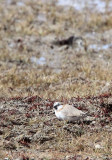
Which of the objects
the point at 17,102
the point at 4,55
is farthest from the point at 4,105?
the point at 4,55

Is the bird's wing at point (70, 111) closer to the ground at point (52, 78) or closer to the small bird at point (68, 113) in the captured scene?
the small bird at point (68, 113)

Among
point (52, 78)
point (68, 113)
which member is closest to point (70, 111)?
point (68, 113)

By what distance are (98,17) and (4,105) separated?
8.86 m

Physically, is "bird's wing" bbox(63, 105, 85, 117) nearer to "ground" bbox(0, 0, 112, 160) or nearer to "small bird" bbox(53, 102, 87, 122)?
"small bird" bbox(53, 102, 87, 122)

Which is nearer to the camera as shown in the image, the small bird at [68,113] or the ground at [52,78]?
the ground at [52,78]

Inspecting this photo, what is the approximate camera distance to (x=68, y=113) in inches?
245

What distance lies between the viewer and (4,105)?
7004mm

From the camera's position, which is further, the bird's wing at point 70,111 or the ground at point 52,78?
the bird's wing at point 70,111

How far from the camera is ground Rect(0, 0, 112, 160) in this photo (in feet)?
18.9

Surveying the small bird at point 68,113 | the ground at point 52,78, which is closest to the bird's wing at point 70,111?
the small bird at point 68,113

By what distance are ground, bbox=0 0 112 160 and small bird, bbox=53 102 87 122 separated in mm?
89

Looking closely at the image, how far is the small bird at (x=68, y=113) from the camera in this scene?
20.4ft

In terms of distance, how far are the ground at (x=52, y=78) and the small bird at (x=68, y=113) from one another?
89 millimetres

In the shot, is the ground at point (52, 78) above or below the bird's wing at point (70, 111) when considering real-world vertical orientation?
below
